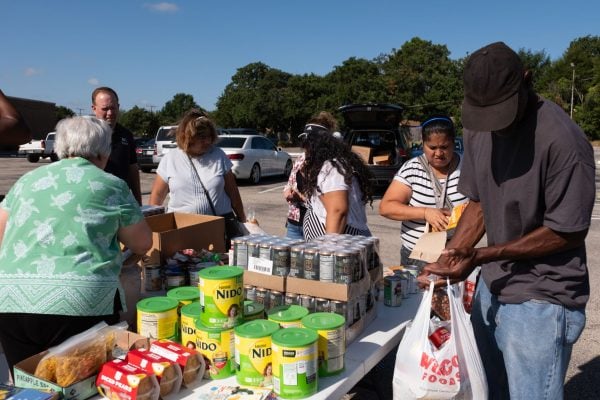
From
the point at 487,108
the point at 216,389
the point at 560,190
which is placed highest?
the point at 487,108

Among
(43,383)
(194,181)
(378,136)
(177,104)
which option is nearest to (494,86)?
(43,383)

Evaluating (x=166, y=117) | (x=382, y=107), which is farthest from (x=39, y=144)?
(x=166, y=117)

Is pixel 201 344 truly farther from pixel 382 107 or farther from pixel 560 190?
pixel 382 107

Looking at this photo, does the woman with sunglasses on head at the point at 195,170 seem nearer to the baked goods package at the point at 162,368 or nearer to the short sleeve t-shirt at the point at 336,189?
the short sleeve t-shirt at the point at 336,189

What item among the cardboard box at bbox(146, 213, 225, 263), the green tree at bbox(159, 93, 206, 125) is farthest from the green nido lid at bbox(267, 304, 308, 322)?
the green tree at bbox(159, 93, 206, 125)

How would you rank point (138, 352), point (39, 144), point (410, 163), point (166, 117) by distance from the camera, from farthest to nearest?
point (166, 117) < point (39, 144) < point (410, 163) < point (138, 352)

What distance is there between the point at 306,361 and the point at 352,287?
0.49 metres

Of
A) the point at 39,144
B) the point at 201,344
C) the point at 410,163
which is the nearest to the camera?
the point at 201,344

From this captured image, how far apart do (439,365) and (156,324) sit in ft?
3.54

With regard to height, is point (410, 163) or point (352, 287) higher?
point (410, 163)

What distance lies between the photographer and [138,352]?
1678 mm

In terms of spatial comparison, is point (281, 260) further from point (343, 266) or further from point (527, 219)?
point (527, 219)

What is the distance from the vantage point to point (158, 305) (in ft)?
6.32

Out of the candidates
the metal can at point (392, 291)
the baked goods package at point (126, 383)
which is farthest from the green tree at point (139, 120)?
the baked goods package at point (126, 383)
